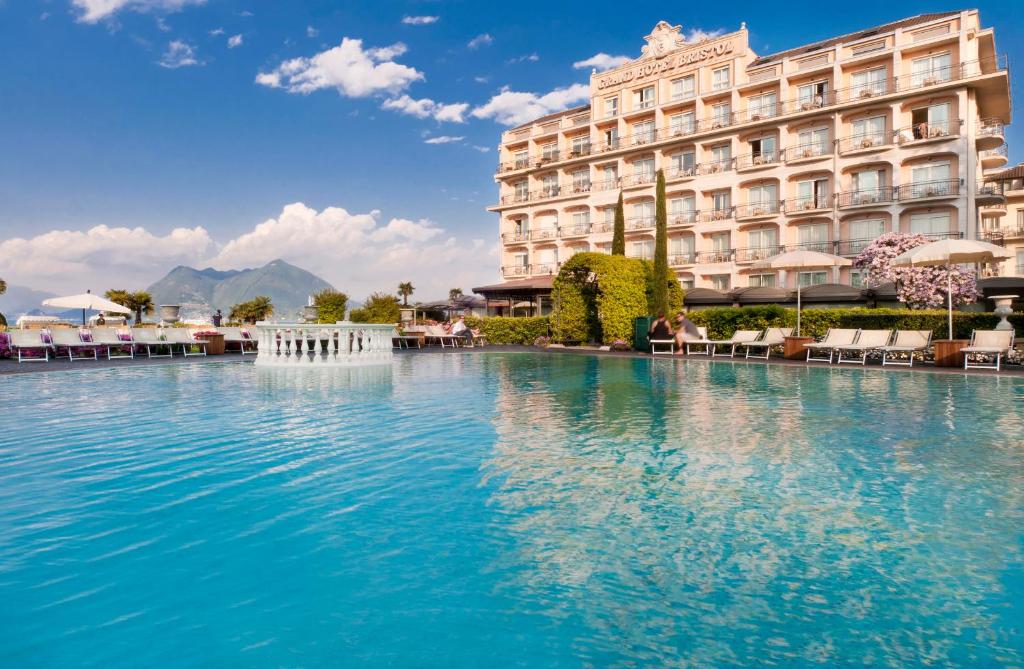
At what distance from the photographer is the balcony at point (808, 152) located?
34.9 metres

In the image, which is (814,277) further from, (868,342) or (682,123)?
(868,342)

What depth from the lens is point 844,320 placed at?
1883 cm

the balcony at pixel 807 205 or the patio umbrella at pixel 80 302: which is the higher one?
the balcony at pixel 807 205

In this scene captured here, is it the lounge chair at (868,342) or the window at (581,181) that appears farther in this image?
the window at (581,181)

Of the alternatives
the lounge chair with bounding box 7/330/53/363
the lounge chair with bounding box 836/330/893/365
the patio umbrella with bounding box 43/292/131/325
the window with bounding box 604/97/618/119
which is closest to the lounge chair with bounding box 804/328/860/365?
the lounge chair with bounding box 836/330/893/365

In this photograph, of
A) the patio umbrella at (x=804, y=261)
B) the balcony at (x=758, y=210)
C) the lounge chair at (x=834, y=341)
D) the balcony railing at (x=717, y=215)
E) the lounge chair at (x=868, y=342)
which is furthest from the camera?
the balcony railing at (x=717, y=215)

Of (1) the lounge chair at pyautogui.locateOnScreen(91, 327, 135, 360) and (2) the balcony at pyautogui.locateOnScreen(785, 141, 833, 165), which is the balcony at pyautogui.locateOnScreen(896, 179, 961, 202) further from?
(1) the lounge chair at pyautogui.locateOnScreen(91, 327, 135, 360)

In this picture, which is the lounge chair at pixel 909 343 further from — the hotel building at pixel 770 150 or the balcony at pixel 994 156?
the balcony at pixel 994 156

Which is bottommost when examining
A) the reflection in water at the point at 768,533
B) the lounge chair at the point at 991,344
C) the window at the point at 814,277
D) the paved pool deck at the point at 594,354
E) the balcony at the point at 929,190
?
the reflection in water at the point at 768,533

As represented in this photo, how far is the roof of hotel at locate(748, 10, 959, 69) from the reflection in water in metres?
37.1

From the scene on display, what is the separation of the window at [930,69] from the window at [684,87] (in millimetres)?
12796

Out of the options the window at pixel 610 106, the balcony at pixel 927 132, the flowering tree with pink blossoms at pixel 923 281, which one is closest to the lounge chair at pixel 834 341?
the flowering tree with pink blossoms at pixel 923 281

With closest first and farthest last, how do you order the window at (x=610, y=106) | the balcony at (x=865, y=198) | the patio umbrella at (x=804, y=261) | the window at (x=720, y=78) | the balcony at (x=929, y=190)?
the patio umbrella at (x=804, y=261) < the balcony at (x=929, y=190) < the balcony at (x=865, y=198) < the window at (x=720, y=78) < the window at (x=610, y=106)

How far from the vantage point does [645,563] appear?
3092 mm
